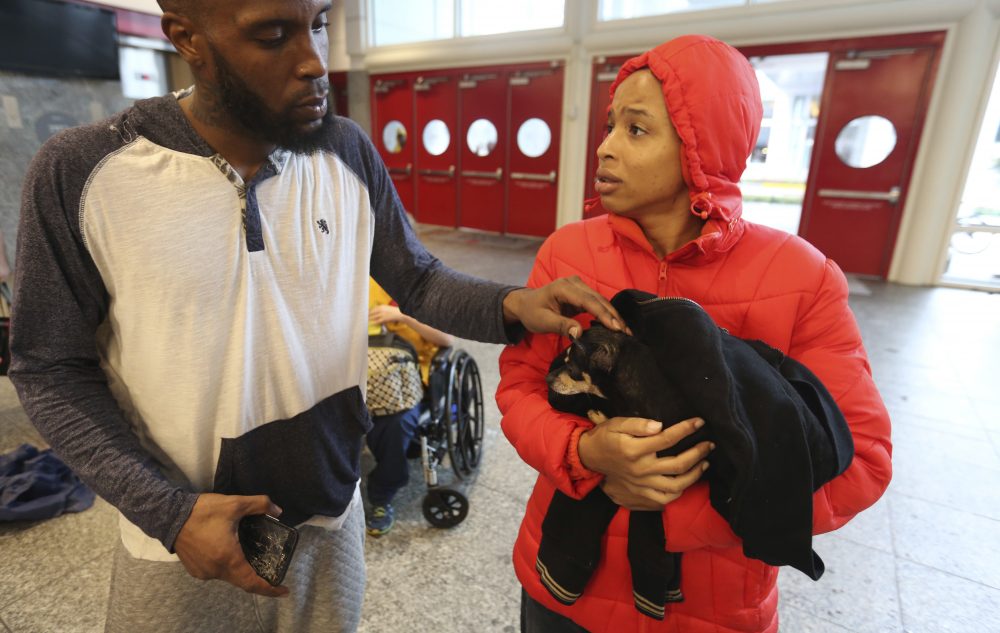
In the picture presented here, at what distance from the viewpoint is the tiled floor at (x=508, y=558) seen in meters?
1.78

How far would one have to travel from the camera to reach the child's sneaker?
84.9 inches

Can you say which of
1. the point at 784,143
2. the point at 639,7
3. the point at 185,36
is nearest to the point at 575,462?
the point at 185,36

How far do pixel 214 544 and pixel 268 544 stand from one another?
8 cm

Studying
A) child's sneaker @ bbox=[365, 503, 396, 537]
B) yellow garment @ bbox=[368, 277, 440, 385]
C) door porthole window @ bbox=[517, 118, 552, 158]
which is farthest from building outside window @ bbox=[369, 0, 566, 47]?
child's sneaker @ bbox=[365, 503, 396, 537]

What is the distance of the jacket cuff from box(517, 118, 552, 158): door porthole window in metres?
7.34

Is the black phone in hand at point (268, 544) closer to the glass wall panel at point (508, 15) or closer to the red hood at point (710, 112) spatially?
the red hood at point (710, 112)

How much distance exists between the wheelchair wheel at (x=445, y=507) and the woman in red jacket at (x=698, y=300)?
4.10 ft

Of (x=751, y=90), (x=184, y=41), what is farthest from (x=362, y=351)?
(x=751, y=90)

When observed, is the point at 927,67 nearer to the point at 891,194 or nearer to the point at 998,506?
the point at 891,194

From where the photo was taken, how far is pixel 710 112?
2.94ft

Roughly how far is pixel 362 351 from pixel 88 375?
0.47m

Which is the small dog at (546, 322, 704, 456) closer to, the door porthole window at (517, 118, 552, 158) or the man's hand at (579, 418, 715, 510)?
the man's hand at (579, 418, 715, 510)

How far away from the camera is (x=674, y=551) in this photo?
840 mm

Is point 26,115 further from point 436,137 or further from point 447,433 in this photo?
point 447,433
